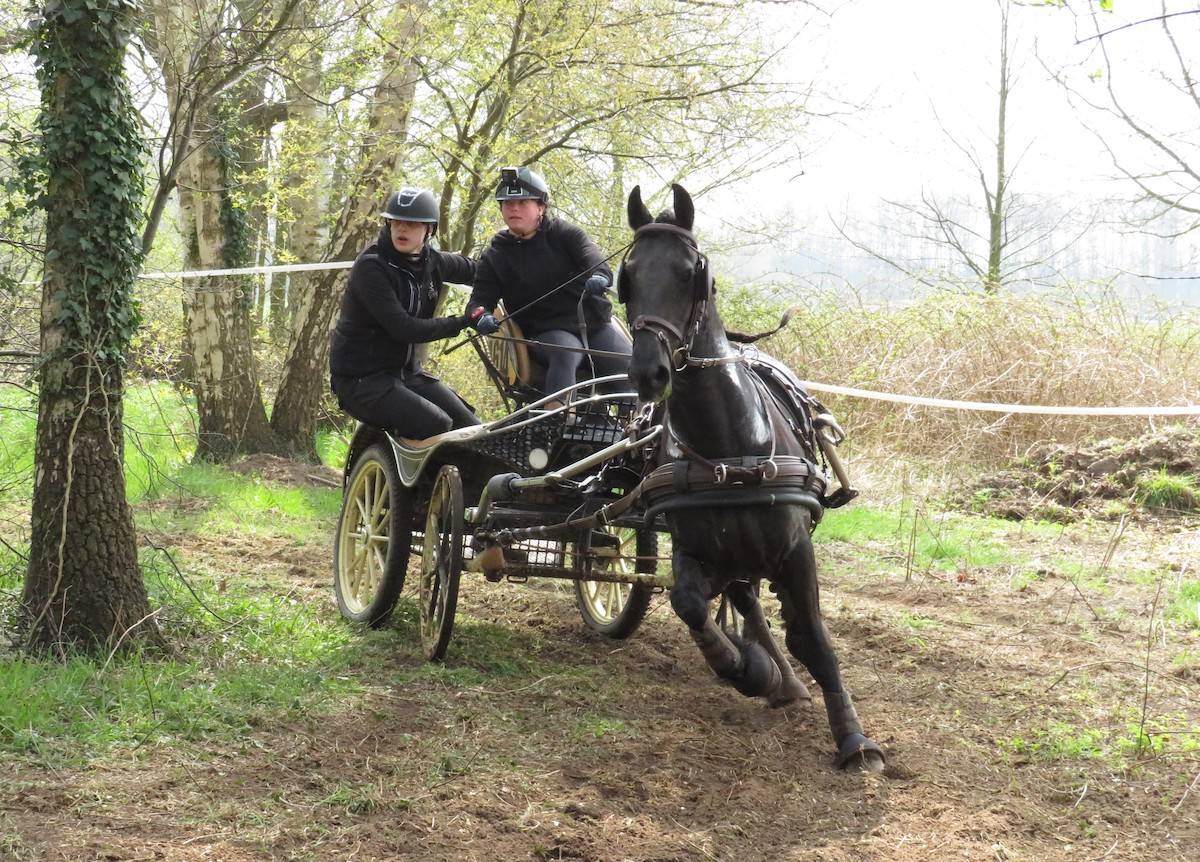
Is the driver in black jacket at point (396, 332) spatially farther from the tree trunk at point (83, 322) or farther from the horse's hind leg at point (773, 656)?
Result: the horse's hind leg at point (773, 656)

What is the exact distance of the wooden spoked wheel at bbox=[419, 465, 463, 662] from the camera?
521 cm

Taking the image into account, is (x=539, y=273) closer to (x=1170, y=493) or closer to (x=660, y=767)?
(x=660, y=767)

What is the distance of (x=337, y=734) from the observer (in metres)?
4.25

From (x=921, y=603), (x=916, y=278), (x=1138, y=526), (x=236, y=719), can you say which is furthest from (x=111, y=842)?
(x=916, y=278)

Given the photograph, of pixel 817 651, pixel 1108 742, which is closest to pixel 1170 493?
pixel 1108 742

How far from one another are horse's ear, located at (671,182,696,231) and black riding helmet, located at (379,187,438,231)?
7.20 feet

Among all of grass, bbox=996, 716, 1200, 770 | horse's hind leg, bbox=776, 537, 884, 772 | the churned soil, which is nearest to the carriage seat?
horse's hind leg, bbox=776, 537, 884, 772

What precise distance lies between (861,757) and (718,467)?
3.84ft

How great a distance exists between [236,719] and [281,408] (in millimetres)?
7341

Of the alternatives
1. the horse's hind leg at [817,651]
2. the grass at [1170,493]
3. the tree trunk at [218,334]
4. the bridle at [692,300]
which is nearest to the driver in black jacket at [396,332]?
the bridle at [692,300]

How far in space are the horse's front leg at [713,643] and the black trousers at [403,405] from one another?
6.12 ft

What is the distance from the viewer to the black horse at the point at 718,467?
3.85 m

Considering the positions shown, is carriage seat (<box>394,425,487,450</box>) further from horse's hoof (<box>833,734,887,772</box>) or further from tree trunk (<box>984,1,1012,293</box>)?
tree trunk (<box>984,1,1012,293</box>)

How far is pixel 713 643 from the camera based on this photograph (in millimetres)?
4250
